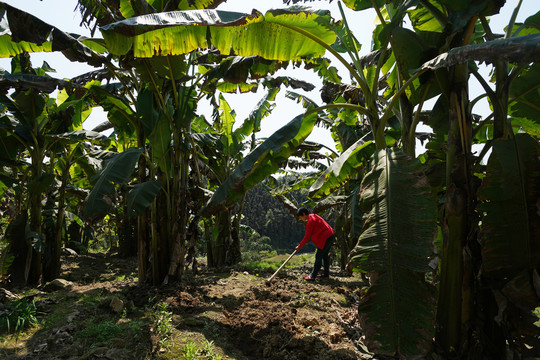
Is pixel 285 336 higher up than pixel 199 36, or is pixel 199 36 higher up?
pixel 199 36

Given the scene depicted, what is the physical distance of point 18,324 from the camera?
11.2ft

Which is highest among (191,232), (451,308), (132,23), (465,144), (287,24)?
(287,24)

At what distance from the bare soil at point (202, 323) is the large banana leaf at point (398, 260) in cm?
102

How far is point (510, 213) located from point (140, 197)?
4161 mm

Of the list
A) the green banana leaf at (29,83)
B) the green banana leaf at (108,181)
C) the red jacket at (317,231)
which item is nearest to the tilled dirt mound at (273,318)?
the red jacket at (317,231)

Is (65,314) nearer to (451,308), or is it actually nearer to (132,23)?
(132,23)

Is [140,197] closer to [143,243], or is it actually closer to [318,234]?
[143,243]

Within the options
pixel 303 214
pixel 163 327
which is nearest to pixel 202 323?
pixel 163 327

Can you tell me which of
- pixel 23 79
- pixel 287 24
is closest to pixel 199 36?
pixel 287 24

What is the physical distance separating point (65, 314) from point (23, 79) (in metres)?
3.27

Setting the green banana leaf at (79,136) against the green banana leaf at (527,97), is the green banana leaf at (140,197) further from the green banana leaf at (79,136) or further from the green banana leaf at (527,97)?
the green banana leaf at (527,97)

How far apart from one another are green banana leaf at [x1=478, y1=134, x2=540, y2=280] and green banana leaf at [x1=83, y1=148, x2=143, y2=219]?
150 inches

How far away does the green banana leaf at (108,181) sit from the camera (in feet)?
11.8

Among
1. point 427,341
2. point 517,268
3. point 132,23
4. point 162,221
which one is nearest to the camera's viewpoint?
point 427,341
